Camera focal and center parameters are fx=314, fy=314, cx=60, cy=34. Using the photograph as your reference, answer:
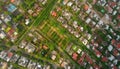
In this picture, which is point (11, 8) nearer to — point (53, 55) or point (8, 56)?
point (8, 56)

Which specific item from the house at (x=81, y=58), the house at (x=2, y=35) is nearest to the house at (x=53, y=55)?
the house at (x=81, y=58)

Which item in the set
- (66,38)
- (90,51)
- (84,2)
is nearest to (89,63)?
(90,51)

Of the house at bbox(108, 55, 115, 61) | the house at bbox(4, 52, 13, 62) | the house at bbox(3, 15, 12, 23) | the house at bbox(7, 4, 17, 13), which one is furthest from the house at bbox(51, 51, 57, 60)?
the house at bbox(7, 4, 17, 13)

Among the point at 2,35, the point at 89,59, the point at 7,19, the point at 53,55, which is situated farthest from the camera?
the point at 89,59

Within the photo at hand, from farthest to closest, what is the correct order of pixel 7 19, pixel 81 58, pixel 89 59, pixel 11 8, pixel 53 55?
pixel 11 8 → pixel 89 59 → pixel 81 58 → pixel 7 19 → pixel 53 55

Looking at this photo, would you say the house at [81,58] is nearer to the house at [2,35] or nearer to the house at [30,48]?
the house at [30,48]

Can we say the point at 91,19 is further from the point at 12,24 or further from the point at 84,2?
the point at 12,24

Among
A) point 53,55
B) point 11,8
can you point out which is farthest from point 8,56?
Answer: point 11,8

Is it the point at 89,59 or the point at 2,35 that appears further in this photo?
the point at 89,59

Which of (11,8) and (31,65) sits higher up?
(11,8)

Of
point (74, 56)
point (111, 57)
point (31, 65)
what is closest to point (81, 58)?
point (74, 56)

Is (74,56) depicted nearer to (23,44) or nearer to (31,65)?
(31,65)

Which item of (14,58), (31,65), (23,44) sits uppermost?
(23,44)
